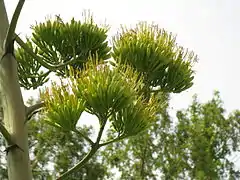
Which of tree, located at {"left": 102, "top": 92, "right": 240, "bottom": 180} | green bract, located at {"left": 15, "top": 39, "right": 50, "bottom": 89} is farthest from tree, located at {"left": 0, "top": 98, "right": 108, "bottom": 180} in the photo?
→ green bract, located at {"left": 15, "top": 39, "right": 50, "bottom": 89}

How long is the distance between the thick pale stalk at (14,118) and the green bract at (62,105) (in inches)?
4.3

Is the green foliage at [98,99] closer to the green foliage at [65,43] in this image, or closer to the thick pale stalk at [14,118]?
the thick pale stalk at [14,118]

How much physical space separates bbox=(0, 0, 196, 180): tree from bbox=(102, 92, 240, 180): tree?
863 cm

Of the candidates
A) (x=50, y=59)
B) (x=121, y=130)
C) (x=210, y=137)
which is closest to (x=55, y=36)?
(x=50, y=59)

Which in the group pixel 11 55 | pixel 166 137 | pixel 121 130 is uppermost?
pixel 166 137

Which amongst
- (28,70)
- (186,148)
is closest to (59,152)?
(186,148)

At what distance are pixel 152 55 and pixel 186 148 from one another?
9.92 metres

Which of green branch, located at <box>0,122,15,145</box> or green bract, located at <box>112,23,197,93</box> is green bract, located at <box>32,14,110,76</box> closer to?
green bract, located at <box>112,23,197,93</box>

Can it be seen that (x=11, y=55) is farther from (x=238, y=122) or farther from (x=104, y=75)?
(x=238, y=122)

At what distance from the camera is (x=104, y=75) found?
7.93 ft

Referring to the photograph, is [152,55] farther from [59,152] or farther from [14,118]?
[59,152]

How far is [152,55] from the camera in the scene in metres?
2.90

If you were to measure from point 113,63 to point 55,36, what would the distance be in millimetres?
330

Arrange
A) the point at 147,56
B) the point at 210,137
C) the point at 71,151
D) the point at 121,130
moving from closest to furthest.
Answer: the point at 121,130
the point at 147,56
the point at 71,151
the point at 210,137
